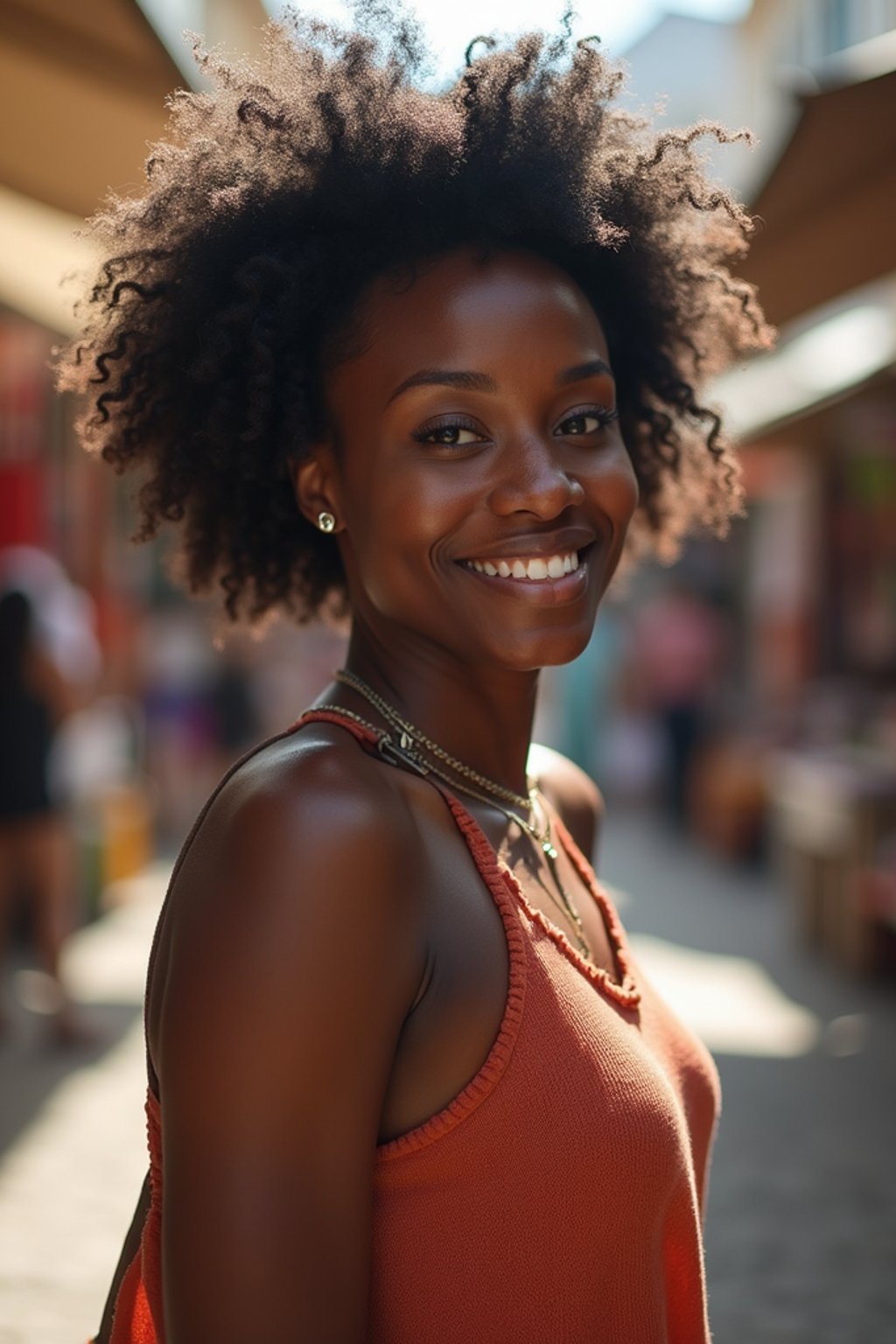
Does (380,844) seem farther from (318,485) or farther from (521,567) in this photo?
(318,485)

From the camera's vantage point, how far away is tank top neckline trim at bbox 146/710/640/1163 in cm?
138

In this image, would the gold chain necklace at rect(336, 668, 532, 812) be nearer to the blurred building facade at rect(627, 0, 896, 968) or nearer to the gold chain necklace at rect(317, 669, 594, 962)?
the gold chain necklace at rect(317, 669, 594, 962)

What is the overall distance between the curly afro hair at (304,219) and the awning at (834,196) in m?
2.64

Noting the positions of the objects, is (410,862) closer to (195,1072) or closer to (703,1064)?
(195,1072)

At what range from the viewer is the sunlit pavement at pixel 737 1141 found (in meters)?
3.66

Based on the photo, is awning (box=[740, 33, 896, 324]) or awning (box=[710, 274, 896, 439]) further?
awning (box=[710, 274, 896, 439])

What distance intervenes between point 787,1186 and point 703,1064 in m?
2.97

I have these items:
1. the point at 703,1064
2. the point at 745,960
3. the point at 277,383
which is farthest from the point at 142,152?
the point at 745,960

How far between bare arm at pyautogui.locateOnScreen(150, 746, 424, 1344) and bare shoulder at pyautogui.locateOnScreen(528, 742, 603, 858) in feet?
2.79

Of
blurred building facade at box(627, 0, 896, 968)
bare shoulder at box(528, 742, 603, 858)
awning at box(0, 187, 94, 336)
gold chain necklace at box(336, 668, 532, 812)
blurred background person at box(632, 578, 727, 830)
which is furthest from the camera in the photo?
blurred background person at box(632, 578, 727, 830)

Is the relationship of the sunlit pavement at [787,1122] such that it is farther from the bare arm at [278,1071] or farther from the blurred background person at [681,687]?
the blurred background person at [681,687]

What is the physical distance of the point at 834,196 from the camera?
5039mm

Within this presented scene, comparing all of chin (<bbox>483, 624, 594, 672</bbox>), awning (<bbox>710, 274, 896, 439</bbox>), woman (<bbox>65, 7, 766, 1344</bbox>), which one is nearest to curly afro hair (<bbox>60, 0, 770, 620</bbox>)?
woman (<bbox>65, 7, 766, 1344</bbox>)

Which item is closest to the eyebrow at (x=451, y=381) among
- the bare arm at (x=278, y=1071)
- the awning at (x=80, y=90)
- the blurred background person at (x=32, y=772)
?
the bare arm at (x=278, y=1071)
